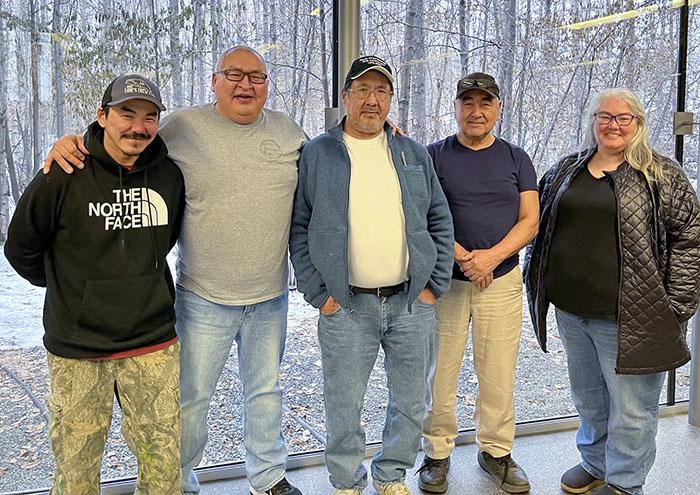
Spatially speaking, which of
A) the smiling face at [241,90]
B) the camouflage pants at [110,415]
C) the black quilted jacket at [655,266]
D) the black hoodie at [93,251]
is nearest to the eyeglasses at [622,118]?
the black quilted jacket at [655,266]

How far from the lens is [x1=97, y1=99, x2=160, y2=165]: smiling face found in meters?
1.97

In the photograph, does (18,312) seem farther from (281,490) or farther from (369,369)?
(369,369)

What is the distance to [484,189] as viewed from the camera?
2504 mm

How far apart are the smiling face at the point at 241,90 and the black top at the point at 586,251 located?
1.18m

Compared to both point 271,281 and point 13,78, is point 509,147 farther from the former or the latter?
point 13,78

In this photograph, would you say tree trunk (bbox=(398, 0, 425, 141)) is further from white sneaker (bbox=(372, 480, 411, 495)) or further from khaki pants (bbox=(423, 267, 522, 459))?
white sneaker (bbox=(372, 480, 411, 495))

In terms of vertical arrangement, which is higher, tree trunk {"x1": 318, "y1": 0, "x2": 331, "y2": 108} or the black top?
tree trunk {"x1": 318, "y1": 0, "x2": 331, "y2": 108}

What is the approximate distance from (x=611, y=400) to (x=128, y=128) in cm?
195

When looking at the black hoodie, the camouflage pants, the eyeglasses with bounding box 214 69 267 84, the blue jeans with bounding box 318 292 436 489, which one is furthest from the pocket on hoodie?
the eyeglasses with bounding box 214 69 267 84

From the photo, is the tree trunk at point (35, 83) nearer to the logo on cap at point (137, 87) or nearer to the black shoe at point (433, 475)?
the logo on cap at point (137, 87)

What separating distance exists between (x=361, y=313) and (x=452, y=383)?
0.60 metres

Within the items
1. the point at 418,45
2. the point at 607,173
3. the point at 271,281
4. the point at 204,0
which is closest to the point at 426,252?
the point at 271,281

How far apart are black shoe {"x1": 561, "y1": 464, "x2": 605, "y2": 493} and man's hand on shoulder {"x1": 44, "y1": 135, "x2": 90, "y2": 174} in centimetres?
220

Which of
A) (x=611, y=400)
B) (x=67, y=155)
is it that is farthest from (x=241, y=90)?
(x=611, y=400)
